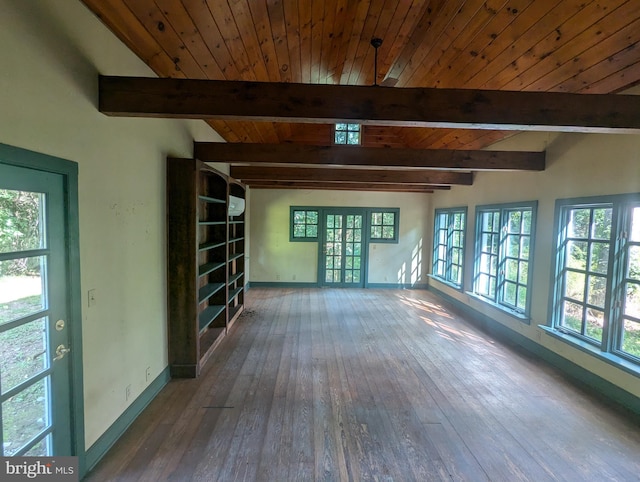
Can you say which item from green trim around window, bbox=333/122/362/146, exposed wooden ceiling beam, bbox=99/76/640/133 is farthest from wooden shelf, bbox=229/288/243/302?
green trim around window, bbox=333/122/362/146

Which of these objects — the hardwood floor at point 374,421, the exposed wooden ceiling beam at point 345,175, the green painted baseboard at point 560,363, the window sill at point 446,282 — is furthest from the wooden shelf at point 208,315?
the window sill at point 446,282

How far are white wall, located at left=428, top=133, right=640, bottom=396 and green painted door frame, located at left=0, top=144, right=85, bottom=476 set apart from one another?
4471 mm

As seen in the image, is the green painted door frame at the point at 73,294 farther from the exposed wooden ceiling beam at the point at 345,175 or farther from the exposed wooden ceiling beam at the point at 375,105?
the exposed wooden ceiling beam at the point at 345,175

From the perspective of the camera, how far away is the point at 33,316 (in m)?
1.64

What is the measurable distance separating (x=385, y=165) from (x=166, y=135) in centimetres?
259

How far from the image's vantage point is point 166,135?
312 cm

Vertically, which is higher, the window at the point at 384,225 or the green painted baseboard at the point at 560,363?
the window at the point at 384,225

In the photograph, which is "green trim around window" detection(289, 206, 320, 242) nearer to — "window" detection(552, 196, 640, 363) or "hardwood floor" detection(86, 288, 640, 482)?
"hardwood floor" detection(86, 288, 640, 482)

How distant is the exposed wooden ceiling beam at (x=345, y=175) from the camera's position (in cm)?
531

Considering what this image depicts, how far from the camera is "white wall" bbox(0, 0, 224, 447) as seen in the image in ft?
4.98

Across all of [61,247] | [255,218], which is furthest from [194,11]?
[255,218]

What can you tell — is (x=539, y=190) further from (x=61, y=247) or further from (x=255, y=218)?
(x=255, y=218)

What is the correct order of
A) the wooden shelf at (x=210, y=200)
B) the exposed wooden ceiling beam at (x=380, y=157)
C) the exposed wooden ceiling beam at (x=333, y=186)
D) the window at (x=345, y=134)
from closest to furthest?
the wooden shelf at (x=210, y=200), the exposed wooden ceiling beam at (x=380, y=157), the window at (x=345, y=134), the exposed wooden ceiling beam at (x=333, y=186)

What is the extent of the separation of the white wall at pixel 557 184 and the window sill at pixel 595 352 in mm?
57
